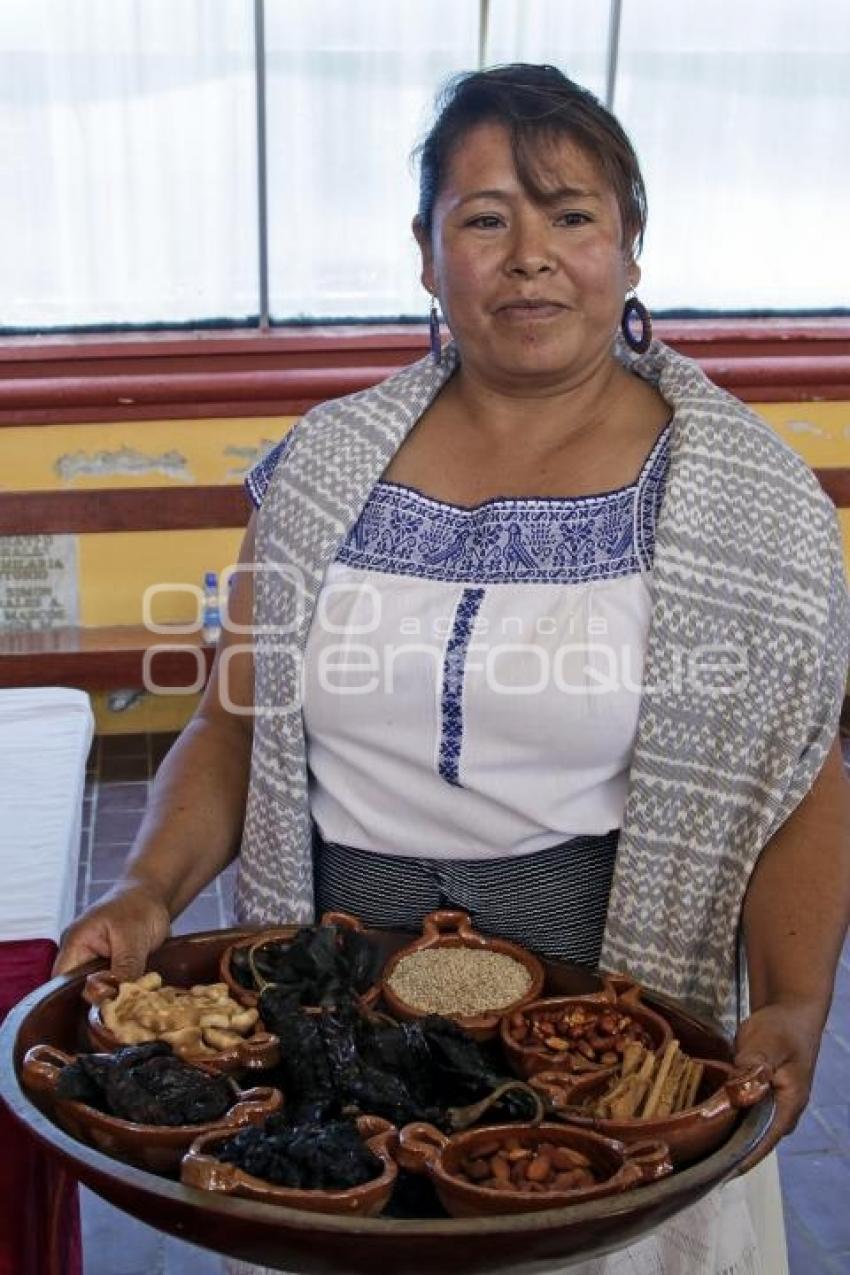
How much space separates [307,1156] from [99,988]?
34 centimetres

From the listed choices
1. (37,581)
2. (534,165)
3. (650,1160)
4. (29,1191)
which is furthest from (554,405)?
(37,581)

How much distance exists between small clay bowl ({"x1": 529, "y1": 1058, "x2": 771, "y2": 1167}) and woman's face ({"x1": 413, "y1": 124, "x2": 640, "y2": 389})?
26.4 inches

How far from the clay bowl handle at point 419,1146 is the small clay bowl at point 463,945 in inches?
7.6

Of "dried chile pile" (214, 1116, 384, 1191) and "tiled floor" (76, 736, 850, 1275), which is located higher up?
"dried chile pile" (214, 1116, 384, 1191)

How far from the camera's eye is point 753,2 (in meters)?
4.73

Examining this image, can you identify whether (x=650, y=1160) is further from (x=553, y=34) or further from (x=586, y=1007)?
(x=553, y=34)

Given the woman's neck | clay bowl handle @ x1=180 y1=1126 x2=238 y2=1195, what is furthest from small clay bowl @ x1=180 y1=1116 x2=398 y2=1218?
the woman's neck

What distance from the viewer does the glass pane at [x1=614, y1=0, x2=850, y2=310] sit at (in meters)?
4.73

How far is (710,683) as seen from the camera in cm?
141

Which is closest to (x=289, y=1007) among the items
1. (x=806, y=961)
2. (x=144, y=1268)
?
(x=806, y=961)

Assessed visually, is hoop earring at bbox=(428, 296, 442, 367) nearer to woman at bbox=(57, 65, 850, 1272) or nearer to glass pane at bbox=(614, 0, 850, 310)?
woman at bbox=(57, 65, 850, 1272)

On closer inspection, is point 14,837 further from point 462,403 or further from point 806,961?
point 806,961

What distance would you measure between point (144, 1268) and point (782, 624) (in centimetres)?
159

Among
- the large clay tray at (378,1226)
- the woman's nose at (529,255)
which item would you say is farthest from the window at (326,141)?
the large clay tray at (378,1226)
